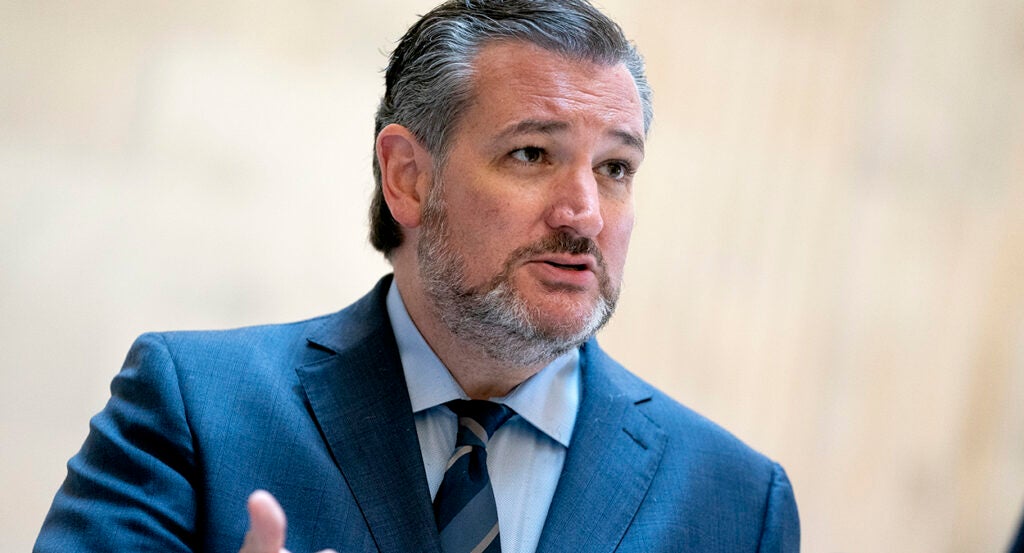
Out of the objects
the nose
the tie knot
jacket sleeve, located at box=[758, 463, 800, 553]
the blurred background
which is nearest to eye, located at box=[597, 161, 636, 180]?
the nose

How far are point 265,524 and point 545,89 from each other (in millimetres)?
1107

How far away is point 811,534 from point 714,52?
6.12 ft

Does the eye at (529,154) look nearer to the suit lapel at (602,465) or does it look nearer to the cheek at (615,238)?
the cheek at (615,238)

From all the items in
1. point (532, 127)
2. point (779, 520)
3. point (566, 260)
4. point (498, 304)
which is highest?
point (532, 127)

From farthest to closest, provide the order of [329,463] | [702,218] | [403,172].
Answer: [702,218], [403,172], [329,463]

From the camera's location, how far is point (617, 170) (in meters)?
2.43

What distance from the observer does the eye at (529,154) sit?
232 cm

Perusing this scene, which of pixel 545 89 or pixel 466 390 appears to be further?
pixel 466 390

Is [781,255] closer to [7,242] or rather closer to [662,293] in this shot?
[662,293]

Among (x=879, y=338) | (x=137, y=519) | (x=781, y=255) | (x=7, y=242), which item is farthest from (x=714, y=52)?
(x=137, y=519)

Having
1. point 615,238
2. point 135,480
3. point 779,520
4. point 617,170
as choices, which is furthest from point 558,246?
point 135,480

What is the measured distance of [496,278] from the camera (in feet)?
7.52

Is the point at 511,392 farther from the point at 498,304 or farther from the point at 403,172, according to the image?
the point at 403,172

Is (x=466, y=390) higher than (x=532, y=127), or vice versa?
(x=532, y=127)
